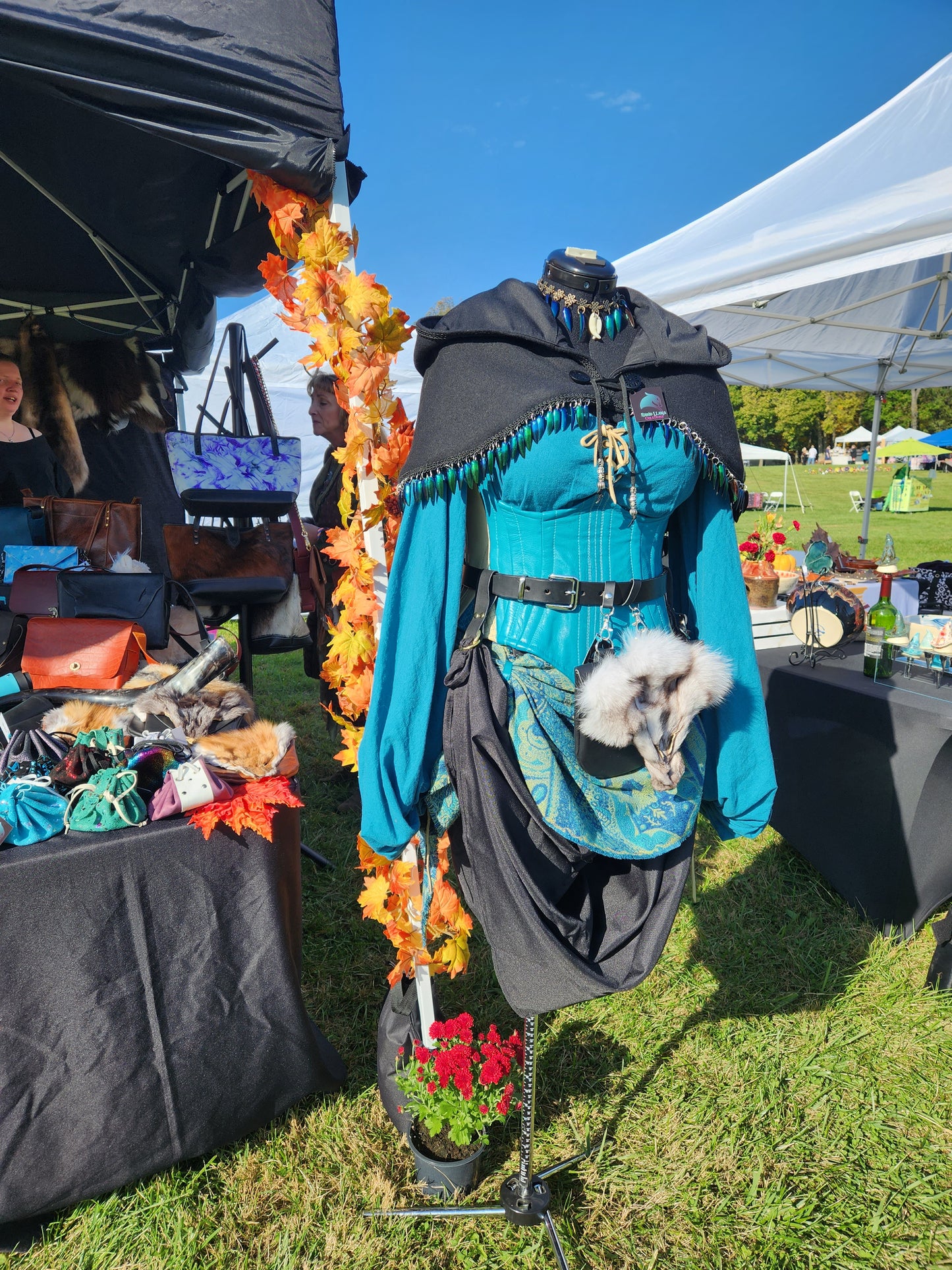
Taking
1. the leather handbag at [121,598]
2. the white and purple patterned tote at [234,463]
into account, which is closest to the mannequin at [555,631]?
the leather handbag at [121,598]

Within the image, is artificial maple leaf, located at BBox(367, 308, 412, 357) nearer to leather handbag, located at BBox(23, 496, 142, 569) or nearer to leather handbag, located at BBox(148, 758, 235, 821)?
leather handbag, located at BBox(148, 758, 235, 821)

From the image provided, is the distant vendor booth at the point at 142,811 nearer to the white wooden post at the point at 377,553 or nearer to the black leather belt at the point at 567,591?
the white wooden post at the point at 377,553

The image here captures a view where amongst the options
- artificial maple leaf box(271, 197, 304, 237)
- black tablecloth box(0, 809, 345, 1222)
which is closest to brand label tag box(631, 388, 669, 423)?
artificial maple leaf box(271, 197, 304, 237)

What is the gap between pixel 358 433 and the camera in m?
1.66

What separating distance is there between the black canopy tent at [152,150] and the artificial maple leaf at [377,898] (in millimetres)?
1695

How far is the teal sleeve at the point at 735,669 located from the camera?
1502 millimetres

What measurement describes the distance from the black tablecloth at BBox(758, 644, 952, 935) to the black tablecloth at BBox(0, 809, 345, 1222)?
6.82 feet

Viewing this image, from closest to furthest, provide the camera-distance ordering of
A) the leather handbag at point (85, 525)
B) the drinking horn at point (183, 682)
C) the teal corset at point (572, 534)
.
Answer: the teal corset at point (572, 534) → the drinking horn at point (183, 682) → the leather handbag at point (85, 525)

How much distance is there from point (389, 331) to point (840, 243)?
3.06 m

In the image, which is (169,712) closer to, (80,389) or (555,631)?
(555,631)

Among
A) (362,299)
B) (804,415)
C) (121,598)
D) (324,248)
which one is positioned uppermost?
(804,415)

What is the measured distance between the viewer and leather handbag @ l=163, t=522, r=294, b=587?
3.07 m

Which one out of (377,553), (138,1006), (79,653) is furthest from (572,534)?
(79,653)

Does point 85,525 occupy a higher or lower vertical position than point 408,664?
higher
